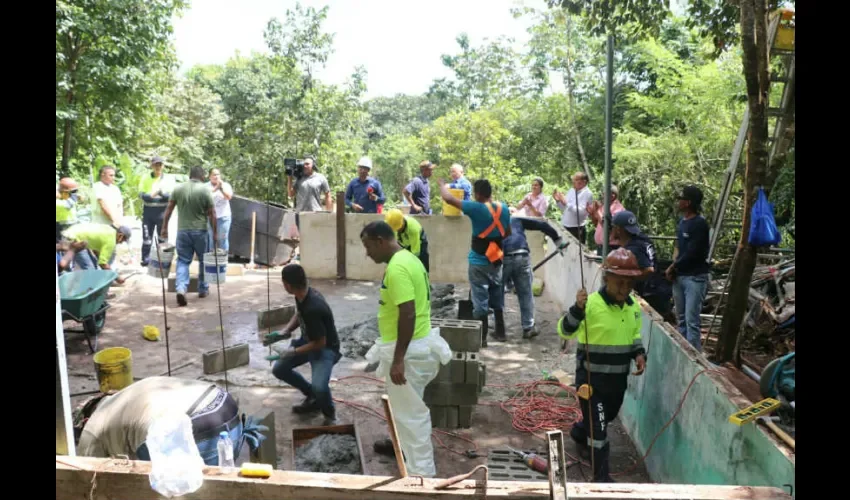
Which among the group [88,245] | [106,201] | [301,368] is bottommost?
[301,368]

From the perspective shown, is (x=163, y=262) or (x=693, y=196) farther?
(x=163, y=262)

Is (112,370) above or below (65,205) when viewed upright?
below

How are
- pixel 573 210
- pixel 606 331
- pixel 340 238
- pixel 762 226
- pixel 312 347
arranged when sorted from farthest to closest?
pixel 340 238, pixel 573 210, pixel 312 347, pixel 762 226, pixel 606 331

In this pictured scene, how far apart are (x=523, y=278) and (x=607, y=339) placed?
12.3 ft

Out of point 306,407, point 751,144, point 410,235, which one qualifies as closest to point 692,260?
point 751,144

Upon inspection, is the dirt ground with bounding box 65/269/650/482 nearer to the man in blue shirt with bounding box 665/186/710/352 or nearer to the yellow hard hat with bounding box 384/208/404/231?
the man in blue shirt with bounding box 665/186/710/352

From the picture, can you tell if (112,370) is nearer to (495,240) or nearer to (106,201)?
(495,240)

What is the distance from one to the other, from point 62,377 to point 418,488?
5.34 ft

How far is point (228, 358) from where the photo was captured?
6.75m

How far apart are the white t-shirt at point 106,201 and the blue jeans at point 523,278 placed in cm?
635

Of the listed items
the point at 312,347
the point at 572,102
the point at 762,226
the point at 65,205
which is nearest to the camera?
the point at 762,226

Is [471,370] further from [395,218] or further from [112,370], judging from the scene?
[112,370]
